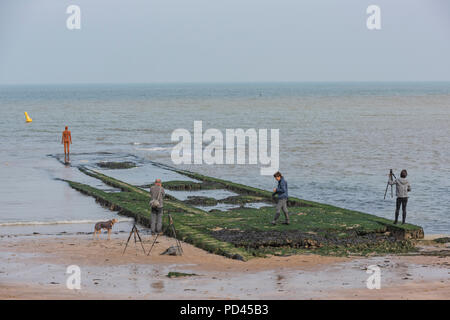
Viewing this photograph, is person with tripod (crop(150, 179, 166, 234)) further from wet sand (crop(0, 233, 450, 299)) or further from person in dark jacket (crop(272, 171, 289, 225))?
person in dark jacket (crop(272, 171, 289, 225))

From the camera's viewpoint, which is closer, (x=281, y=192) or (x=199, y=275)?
(x=199, y=275)

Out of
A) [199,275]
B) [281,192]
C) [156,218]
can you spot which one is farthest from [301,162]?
[199,275]

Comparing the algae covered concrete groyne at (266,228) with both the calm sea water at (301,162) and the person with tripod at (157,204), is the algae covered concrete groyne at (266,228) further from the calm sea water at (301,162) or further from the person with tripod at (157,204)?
the calm sea water at (301,162)

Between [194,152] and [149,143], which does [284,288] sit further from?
[149,143]

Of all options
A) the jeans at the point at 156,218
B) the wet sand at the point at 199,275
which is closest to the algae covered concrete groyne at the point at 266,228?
the jeans at the point at 156,218

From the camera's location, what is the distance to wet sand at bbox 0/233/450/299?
15.2 metres

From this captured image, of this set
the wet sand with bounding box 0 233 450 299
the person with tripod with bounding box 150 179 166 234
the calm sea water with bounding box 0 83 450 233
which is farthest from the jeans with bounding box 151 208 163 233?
the calm sea water with bounding box 0 83 450 233

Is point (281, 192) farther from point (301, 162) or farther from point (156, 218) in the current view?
point (301, 162)

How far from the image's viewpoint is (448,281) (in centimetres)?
1636

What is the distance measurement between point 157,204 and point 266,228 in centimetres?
341

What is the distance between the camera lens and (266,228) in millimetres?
21984

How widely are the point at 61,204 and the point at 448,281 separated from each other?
1701 cm
